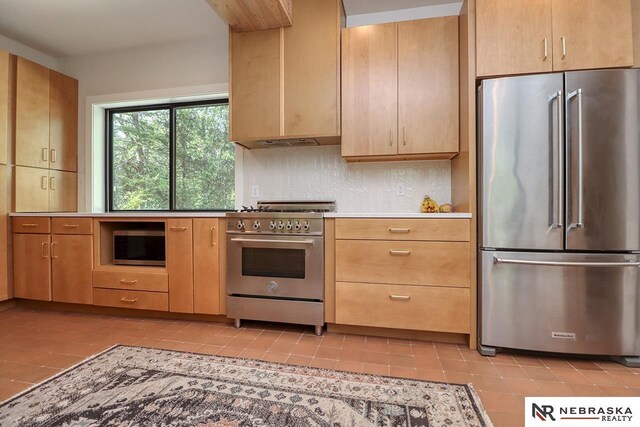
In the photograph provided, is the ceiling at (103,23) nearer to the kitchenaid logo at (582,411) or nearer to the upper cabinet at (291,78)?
the upper cabinet at (291,78)

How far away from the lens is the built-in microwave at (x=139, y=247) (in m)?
2.62

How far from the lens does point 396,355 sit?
1.89 meters

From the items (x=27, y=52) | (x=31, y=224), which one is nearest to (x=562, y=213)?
(x=31, y=224)

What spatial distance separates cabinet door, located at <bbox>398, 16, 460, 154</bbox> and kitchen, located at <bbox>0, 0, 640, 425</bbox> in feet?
0.04

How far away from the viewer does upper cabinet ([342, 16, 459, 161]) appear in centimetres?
219

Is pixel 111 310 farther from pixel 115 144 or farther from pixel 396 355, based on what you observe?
pixel 396 355

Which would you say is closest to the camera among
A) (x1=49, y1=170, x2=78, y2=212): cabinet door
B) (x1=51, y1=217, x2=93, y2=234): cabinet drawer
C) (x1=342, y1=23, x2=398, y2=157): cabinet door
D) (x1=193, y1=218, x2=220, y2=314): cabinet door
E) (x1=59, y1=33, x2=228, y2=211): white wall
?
(x1=342, y1=23, x2=398, y2=157): cabinet door

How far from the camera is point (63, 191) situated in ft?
10.6

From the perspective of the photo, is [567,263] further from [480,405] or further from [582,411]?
[480,405]

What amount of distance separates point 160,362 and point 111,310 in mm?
1281

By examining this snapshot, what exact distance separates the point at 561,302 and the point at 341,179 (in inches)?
68.9

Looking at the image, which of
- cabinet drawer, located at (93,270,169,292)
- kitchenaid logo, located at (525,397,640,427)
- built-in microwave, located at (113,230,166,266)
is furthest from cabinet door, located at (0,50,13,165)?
kitchenaid logo, located at (525,397,640,427)

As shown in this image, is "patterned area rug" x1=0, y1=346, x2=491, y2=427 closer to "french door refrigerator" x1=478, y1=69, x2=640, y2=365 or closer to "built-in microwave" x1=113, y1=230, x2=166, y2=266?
"french door refrigerator" x1=478, y1=69, x2=640, y2=365

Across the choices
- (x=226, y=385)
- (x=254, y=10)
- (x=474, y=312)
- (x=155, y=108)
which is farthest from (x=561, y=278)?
(x=155, y=108)
